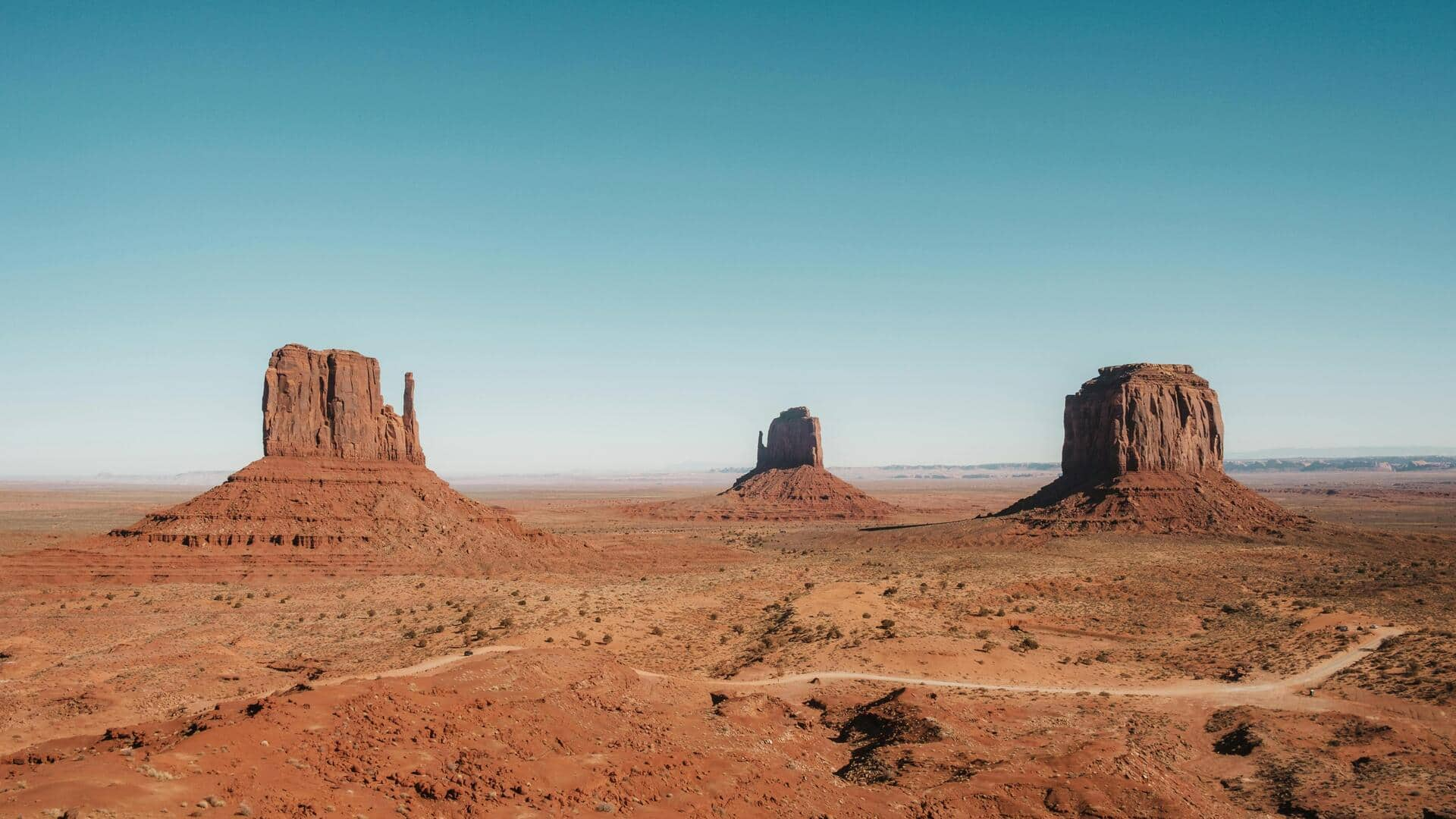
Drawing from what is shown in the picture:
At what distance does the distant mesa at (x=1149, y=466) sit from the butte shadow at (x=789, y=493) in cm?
3652

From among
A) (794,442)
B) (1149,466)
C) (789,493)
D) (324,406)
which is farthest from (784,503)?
(324,406)

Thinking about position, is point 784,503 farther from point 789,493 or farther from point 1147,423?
point 1147,423

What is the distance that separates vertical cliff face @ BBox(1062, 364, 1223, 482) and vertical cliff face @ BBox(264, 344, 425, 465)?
64846 millimetres

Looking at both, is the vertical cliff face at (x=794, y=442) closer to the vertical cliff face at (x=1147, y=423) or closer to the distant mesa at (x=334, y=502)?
the vertical cliff face at (x=1147, y=423)

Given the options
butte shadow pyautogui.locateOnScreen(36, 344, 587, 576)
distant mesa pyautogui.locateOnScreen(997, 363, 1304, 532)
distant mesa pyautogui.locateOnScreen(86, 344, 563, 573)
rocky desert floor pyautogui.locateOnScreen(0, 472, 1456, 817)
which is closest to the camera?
rocky desert floor pyautogui.locateOnScreen(0, 472, 1456, 817)

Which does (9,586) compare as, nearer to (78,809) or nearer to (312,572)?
(312,572)

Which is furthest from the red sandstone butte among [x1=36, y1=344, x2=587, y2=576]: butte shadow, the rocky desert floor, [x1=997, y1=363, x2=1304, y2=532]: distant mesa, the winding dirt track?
the winding dirt track

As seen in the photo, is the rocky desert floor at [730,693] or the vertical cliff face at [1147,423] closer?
the rocky desert floor at [730,693]

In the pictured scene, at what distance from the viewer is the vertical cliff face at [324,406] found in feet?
175

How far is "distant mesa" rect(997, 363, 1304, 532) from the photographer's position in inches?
2891

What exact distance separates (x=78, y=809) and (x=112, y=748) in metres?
4.75

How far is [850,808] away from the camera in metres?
16.1

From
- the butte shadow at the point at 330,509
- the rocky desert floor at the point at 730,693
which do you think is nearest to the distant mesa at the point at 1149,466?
the rocky desert floor at the point at 730,693

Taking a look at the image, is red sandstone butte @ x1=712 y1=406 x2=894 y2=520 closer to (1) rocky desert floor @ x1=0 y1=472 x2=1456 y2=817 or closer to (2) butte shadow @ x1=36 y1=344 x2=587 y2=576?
(2) butte shadow @ x1=36 y1=344 x2=587 y2=576
